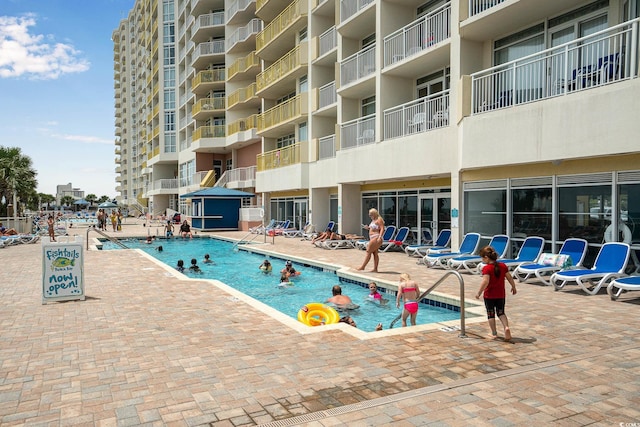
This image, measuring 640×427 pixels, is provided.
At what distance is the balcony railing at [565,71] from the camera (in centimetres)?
998

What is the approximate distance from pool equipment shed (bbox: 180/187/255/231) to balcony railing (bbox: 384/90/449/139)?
55.7 feet

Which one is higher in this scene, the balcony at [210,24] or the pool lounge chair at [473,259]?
the balcony at [210,24]

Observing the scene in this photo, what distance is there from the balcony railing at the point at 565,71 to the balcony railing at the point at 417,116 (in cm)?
152

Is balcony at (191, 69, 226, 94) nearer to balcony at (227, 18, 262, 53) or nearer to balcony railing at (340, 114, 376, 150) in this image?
balcony at (227, 18, 262, 53)

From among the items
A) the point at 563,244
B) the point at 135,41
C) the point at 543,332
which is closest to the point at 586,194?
the point at 563,244

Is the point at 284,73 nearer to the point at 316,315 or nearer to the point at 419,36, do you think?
the point at 419,36

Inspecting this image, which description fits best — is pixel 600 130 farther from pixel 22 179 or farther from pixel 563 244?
pixel 22 179

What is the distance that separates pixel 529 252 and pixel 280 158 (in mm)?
19201

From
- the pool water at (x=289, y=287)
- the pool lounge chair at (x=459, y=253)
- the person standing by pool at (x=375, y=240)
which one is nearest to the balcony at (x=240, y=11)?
the pool water at (x=289, y=287)

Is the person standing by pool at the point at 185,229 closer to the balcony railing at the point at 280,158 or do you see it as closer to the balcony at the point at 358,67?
the balcony railing at the point at 280,158

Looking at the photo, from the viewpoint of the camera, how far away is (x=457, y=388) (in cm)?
454

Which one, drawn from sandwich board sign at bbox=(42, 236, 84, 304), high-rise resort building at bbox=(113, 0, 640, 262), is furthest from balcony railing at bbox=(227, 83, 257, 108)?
sandwich board sign at bbox=(42, 236, 84, 304)

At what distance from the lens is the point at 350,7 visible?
21.3m

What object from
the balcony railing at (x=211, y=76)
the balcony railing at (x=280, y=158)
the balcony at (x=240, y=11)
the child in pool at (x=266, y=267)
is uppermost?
the balcony at (x=240, y=11)
